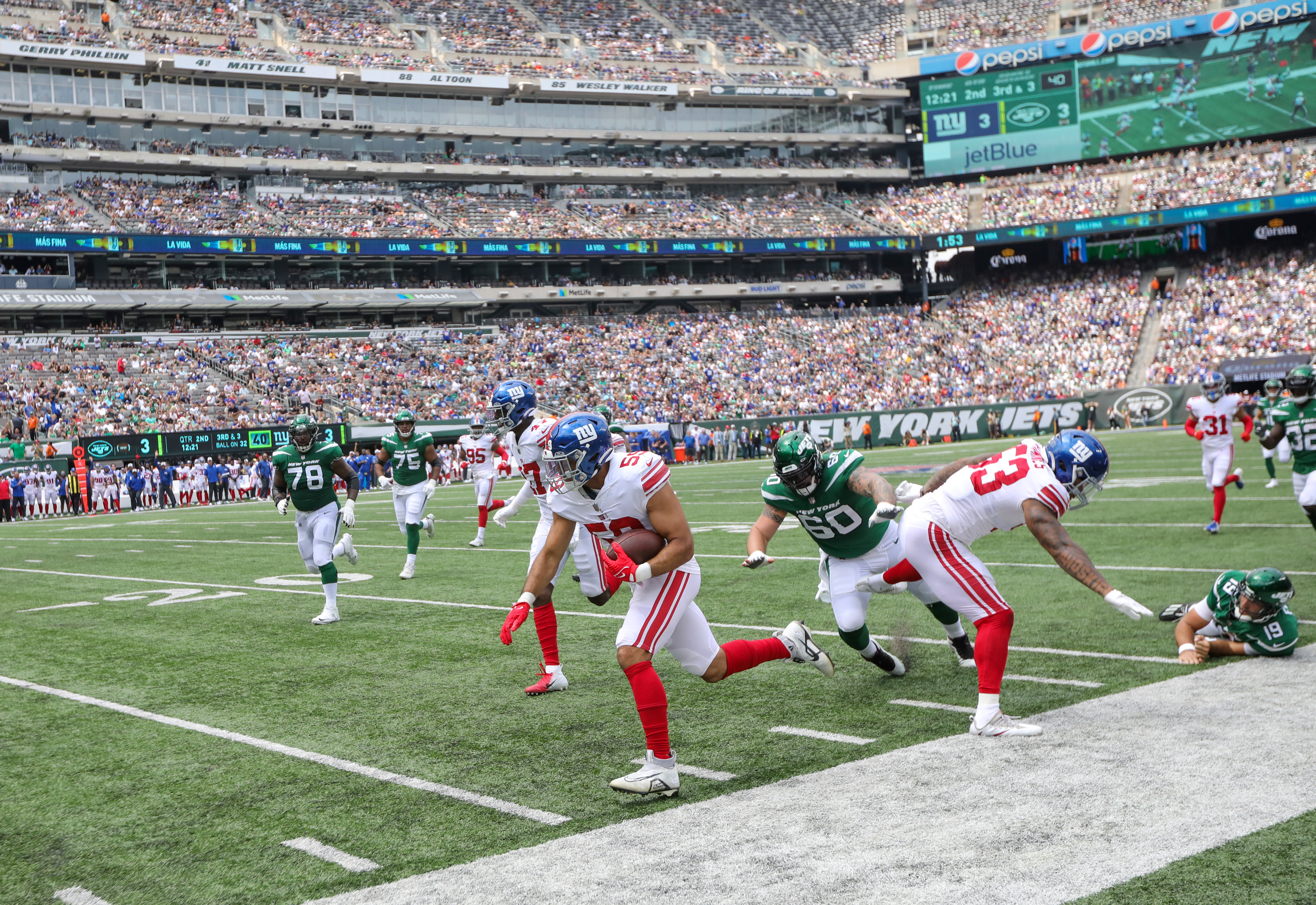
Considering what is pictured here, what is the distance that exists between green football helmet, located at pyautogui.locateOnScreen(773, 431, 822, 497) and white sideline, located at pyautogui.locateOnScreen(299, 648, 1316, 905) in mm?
1521

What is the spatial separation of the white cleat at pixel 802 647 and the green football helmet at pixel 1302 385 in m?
6.77

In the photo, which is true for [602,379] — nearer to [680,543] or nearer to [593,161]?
[593,161]

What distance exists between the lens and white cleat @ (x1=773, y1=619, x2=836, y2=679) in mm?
6293

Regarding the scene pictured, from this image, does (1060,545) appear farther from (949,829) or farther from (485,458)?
(485,458)

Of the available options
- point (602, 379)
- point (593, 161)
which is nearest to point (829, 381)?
point (602, 379)

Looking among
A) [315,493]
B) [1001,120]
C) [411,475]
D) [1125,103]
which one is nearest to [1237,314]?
[1125,103]

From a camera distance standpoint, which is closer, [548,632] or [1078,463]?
[1078,463]

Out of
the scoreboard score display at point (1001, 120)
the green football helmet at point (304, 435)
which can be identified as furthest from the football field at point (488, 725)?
the scoreboard score display at point (1001, 120)

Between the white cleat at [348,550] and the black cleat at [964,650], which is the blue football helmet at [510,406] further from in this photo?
the black cleat at [964,650]

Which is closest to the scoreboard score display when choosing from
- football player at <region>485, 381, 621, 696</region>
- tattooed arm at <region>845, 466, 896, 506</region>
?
football player at <region>485, 381, 621, 696</region>

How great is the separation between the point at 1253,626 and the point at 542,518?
5680 mm

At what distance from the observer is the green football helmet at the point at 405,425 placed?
1323 cm

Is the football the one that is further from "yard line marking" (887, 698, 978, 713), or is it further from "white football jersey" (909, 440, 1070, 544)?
"yard line marking" (887, 698, 978, 713)

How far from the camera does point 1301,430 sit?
10.6 metres
